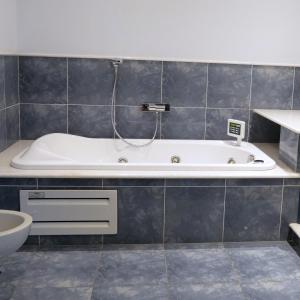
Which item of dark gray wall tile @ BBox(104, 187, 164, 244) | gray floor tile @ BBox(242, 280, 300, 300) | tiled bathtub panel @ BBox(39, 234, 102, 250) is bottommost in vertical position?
gray floor tile @ BBox(242, 280, 300, 300)

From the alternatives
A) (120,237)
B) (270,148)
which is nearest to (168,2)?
(270,148)

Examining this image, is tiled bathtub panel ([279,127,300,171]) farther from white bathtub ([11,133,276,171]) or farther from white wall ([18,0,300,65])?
white wall ([18,0,300,65])

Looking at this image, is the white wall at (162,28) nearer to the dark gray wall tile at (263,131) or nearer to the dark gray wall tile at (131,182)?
the dark gray wall tile at (263,131)

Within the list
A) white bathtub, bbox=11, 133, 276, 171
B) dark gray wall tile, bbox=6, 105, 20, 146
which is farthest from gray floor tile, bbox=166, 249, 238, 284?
dark gray wall tile, bbox=6, 105, 20, 146

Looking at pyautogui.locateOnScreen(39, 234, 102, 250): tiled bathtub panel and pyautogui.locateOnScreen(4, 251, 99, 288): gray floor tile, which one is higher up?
pyautogui.locateOnScreen(39, 234, 102, 250): tiled bathtub panel

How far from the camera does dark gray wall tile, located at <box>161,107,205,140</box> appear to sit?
389 cm

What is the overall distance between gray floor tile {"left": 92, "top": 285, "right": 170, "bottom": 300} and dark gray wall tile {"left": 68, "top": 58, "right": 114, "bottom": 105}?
1.84 meters

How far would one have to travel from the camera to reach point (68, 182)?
288 cm

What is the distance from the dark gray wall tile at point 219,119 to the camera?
3910 mm

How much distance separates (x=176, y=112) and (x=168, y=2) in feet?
3.06

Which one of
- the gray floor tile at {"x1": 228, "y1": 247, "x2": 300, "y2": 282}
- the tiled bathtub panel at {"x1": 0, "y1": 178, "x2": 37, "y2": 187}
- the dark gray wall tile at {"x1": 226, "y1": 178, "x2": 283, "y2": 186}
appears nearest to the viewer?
the gray floor tile at {"x1": 228, "y1": 247, "x2": 300, "y2": 282}

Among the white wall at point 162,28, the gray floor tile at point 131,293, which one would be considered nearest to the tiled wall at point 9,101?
the white wall at point 162,28

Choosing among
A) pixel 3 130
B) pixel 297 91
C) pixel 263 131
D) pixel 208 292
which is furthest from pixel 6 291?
pixel 297 91

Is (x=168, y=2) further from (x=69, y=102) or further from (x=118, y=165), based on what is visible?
(x=118, y=165)
